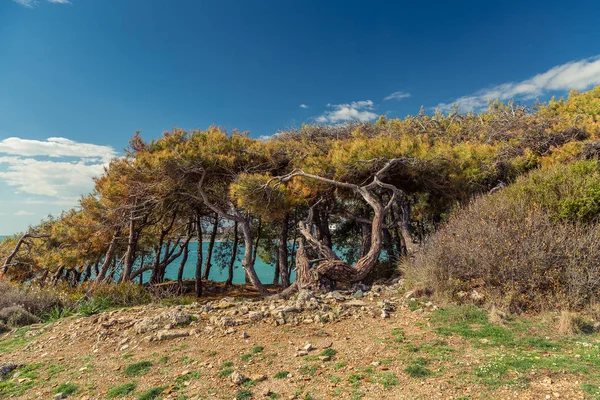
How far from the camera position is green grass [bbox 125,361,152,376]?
15.2ft

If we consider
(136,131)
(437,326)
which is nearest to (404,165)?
(437,326)

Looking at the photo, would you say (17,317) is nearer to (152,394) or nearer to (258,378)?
(152,394)

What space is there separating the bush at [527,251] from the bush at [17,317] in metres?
9.76

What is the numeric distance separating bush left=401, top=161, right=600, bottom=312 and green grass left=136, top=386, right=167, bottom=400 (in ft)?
16.8

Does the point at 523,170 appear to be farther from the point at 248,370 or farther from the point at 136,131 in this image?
the point at 136,131

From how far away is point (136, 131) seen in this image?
37.8ft

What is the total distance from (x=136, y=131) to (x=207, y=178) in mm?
2758

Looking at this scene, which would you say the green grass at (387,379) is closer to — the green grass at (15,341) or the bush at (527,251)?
the bush at (527,251)

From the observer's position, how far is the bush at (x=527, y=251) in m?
5.95

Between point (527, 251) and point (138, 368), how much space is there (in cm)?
658

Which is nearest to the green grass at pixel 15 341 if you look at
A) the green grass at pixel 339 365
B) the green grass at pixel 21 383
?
the green grass at pixel 21 383

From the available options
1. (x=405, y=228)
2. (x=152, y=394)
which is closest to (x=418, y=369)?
(x=152, y=394)

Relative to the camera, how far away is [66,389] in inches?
174

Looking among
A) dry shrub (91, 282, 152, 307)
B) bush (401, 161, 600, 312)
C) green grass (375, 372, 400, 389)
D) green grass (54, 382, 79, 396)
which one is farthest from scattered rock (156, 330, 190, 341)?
dry shrub (91, 282, 152, 307)
